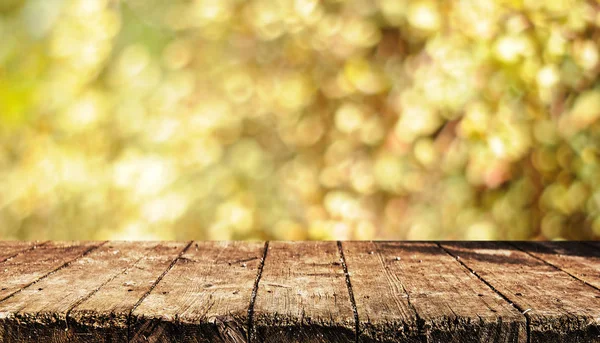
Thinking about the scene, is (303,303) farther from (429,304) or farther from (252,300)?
(429,304)

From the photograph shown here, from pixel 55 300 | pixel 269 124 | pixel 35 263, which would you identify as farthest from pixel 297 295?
pixel 269 124

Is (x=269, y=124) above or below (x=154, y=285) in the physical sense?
above

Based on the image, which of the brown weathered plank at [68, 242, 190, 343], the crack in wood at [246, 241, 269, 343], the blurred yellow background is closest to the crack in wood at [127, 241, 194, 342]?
the brown weathered plank at [68, 242, 190, 343]

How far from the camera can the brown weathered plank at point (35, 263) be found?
4.06ft

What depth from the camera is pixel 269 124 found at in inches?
100

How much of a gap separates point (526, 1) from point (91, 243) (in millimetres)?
1662

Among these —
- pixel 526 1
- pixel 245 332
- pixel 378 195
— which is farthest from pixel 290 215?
pixel 245 332

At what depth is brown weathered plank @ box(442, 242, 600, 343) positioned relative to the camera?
3.35ft

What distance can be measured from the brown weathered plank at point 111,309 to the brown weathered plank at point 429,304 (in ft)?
1.14

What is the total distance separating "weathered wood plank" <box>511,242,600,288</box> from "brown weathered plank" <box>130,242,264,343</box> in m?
0.62

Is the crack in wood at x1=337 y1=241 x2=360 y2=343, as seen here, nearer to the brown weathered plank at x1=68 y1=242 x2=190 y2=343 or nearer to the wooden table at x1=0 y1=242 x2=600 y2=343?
the wooden table at x1=0 y1=242 x2=600 y2=343

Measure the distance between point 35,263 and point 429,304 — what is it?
810 mm

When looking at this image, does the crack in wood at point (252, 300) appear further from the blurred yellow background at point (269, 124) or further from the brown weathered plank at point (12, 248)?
the blurred yellow background at point (269, 124)

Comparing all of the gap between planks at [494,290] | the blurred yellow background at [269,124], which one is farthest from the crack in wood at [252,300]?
the blurred yellow background at [269,124]
